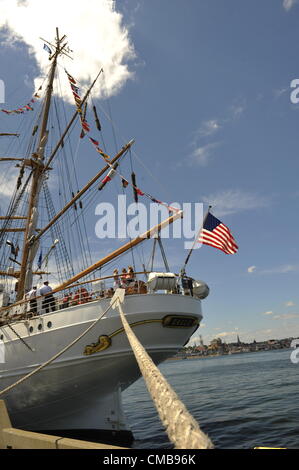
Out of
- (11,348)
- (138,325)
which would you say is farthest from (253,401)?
(11,348)

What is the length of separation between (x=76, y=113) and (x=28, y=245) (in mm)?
8109

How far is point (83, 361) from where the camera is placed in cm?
1056

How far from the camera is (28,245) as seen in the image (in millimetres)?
18562

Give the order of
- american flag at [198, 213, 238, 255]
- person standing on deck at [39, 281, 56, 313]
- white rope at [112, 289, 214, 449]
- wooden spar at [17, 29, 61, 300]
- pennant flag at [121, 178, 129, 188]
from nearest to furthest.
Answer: white rope at [112, 289, 214, 449] < american flag at [198, 213, 238, 255] < person standing on deck at [39, 281, 56, 313] < pennant flag at [121, 178, 129, 188] < wooden spar at [17, 29, 61, 300]

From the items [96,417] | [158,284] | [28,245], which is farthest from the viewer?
[28,245]

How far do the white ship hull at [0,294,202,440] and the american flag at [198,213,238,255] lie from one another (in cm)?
208

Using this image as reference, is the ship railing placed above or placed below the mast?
below

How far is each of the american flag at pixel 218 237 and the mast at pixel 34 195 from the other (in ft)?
35.0

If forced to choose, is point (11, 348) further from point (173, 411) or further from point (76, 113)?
point (76, 113)

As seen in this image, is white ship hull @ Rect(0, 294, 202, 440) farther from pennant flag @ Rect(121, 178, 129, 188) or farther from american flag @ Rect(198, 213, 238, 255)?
pennant flag @ Rect(121, 178, 129, 188)

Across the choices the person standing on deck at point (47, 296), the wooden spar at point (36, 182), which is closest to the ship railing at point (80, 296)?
the person standing on deck at point (47, 296)

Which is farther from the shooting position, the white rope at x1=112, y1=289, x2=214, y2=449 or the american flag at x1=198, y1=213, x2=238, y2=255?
the american flag at x1=198, y1=213, x2=238, y2=255

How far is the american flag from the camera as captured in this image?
11766 mm

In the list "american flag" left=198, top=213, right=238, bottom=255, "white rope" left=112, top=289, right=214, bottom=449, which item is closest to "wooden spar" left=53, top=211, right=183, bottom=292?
"american flag" left=198, top=213, right=238, bottom=255
